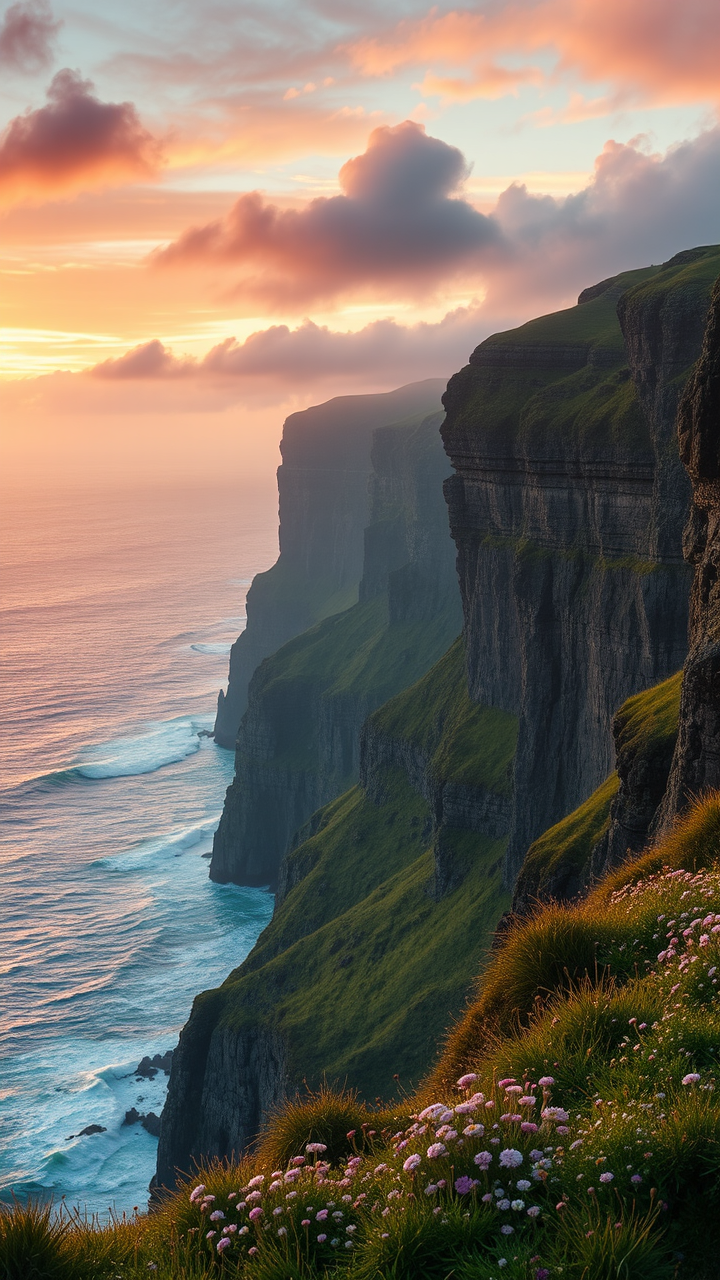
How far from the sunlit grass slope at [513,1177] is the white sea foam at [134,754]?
165m

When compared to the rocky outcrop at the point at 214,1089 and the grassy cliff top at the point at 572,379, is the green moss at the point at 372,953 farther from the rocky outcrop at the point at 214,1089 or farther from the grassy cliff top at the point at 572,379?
the grassy cliff top at the point at 572,379

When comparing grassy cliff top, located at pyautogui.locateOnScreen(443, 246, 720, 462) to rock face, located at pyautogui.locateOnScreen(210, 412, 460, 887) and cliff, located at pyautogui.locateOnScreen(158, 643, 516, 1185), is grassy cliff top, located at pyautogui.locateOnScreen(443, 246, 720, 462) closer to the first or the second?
cliff, located at pyautogui.locateOnScreen(158, 643, 516, 1185)

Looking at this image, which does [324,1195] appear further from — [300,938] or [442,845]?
[300,938]

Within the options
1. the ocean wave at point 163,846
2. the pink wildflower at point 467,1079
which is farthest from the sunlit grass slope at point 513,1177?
the ocean wave at point 163,846

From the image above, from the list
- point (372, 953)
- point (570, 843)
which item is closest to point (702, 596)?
point (570, 843)

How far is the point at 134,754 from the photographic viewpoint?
182250mm

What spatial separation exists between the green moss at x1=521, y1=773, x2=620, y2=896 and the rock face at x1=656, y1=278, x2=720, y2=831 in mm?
19328

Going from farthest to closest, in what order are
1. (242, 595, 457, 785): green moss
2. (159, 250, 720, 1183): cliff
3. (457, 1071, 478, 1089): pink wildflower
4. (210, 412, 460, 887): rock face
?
(242, 595, 457, 785): green moss
(210, 412, 460, 887): rock face
(159, 250, 720, 1183): cliff
(457, 1071, 478, 1089): pink wildflower

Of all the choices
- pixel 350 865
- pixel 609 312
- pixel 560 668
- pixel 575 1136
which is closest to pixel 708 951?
pixel 575 1136

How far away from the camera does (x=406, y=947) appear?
8438cm

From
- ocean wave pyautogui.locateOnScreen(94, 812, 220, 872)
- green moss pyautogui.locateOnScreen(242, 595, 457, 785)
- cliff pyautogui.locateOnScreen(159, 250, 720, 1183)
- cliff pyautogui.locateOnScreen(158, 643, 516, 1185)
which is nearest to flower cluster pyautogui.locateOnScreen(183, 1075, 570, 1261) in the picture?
cliff pyautogui.locateOnScreen(159, 250, 720, 1183)

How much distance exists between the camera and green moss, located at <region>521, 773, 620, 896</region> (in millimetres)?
50219

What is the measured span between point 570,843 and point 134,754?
5540 inches

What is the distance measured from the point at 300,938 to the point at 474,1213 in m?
94.2
